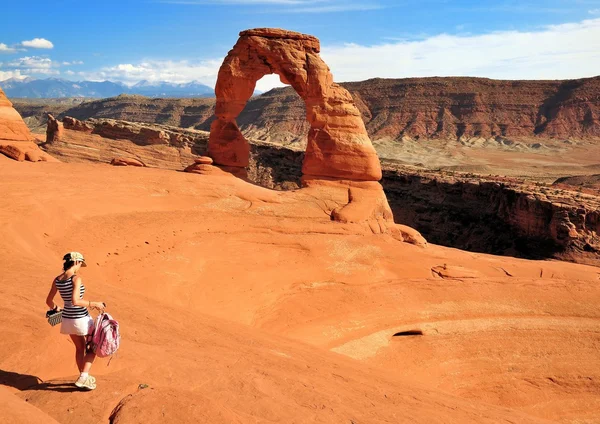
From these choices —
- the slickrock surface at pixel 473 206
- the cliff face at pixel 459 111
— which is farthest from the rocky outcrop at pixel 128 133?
the cliff face at pixel 459 111

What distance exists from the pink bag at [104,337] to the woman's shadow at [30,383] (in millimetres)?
458

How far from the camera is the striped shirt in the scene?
5.47 m

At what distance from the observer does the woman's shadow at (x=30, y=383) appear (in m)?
5.42

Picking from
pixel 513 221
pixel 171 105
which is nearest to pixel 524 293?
pixel 513 221

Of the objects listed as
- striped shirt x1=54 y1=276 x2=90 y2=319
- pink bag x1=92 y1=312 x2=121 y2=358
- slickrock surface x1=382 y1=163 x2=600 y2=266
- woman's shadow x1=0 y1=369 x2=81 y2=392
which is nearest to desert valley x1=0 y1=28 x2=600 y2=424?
woman's shadow x1=0 y1=369 x2=81 y2=392

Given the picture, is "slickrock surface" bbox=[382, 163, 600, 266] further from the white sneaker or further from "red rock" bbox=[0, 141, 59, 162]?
the white sneaker

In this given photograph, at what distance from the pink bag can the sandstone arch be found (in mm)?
13069

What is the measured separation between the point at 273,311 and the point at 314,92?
8.77 meters

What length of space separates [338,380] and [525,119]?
A: 105 metres

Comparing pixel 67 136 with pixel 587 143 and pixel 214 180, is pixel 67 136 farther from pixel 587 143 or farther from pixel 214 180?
pixel 587 143

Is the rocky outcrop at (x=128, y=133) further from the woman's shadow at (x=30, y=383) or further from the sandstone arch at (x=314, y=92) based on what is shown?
the woman's shadow at (x=30, y=383)

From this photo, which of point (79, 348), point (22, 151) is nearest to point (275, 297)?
point (79, 348)

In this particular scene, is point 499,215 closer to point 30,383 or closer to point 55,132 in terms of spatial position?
point 55,132

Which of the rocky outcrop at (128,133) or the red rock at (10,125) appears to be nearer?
the red rock at (10,125)
